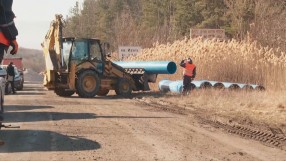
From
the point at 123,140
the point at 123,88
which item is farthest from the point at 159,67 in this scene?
the point at 123,140

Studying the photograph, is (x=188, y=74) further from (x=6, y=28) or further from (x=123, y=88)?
(x=6, y=28)

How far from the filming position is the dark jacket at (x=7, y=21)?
7.28 meters

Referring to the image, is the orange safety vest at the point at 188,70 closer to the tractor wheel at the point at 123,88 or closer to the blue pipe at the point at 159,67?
the blue pipe at the point at 159,67

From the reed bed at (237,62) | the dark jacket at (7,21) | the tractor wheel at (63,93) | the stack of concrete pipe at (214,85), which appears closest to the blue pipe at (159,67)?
the stack of concrete pipe at (214,85)

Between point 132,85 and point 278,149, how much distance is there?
52.6ft

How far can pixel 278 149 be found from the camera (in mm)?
8875

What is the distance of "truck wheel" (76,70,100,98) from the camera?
2228 centimetres

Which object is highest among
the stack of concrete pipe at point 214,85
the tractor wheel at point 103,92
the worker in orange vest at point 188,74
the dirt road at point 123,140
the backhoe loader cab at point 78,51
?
the backhoe loader cab at point 78,51

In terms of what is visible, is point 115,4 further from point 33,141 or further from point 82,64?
point 33,141

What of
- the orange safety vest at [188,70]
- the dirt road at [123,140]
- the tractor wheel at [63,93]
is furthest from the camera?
the tractor wheel at [63,93]

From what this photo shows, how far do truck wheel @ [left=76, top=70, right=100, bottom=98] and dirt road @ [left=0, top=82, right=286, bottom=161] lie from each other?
8.47m

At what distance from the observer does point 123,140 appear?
948 centimetres

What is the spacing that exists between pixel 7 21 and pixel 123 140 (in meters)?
3.20

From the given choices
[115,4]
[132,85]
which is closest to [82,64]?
[132,85]
